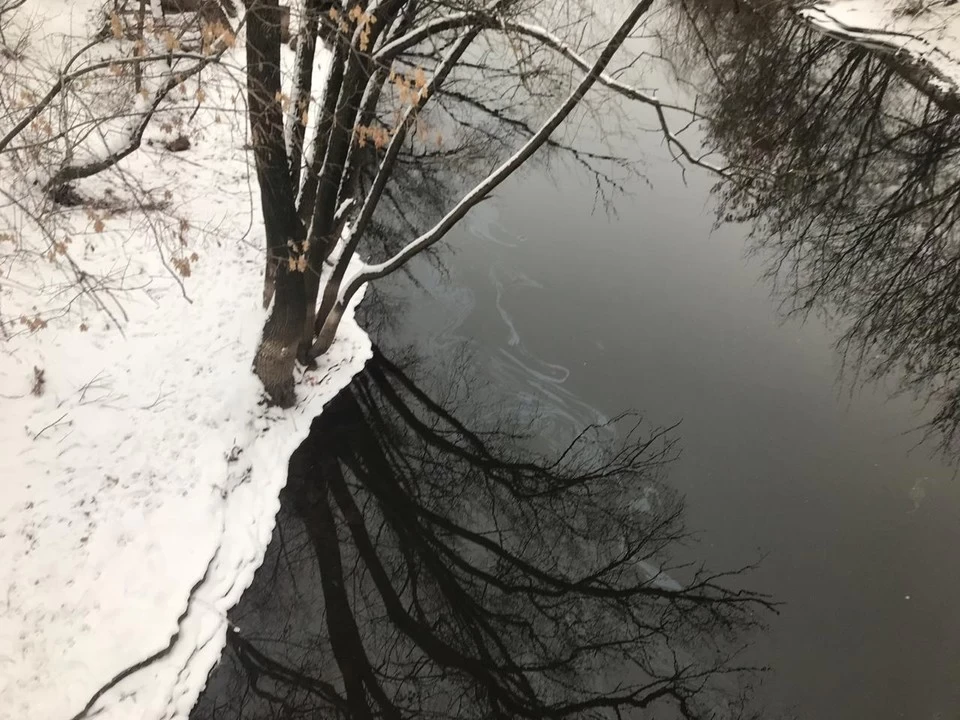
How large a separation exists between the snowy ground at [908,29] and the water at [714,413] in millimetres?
4922

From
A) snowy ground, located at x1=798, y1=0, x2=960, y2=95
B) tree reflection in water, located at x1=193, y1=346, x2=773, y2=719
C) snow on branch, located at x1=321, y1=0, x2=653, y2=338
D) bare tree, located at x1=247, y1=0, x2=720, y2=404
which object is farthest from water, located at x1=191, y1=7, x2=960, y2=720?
snowy ground, located at x1=798, y1=0, x2=960, y2=95

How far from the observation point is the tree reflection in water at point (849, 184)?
780 centimetres

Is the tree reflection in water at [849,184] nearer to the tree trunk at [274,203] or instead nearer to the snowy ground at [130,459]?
the tree trunk at [274,203]

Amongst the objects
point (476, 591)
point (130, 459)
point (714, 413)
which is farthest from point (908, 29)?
point (130, 459)

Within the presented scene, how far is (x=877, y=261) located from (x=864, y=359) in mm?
1856

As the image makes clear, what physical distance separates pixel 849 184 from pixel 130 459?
33.8 feet

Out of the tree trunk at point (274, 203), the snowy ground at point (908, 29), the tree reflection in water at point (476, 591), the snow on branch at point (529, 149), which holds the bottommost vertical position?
the tree reflection in water at point (476, 591)

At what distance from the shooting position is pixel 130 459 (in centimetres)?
527

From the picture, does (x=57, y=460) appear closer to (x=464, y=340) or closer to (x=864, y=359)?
(x=464, y=340)

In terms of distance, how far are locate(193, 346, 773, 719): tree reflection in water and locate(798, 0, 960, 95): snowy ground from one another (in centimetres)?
990

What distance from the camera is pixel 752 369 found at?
24.0ft

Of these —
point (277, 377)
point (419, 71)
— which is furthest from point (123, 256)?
point (419, 71)

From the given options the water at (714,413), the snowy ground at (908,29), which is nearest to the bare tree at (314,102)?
the water at (714,413)

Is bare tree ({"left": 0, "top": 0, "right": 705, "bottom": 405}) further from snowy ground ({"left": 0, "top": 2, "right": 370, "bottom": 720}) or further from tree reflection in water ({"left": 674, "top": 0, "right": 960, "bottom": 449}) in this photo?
tree reflection in water ({"left": 674, "top": 0, "right": 960, "bottom": 449})
